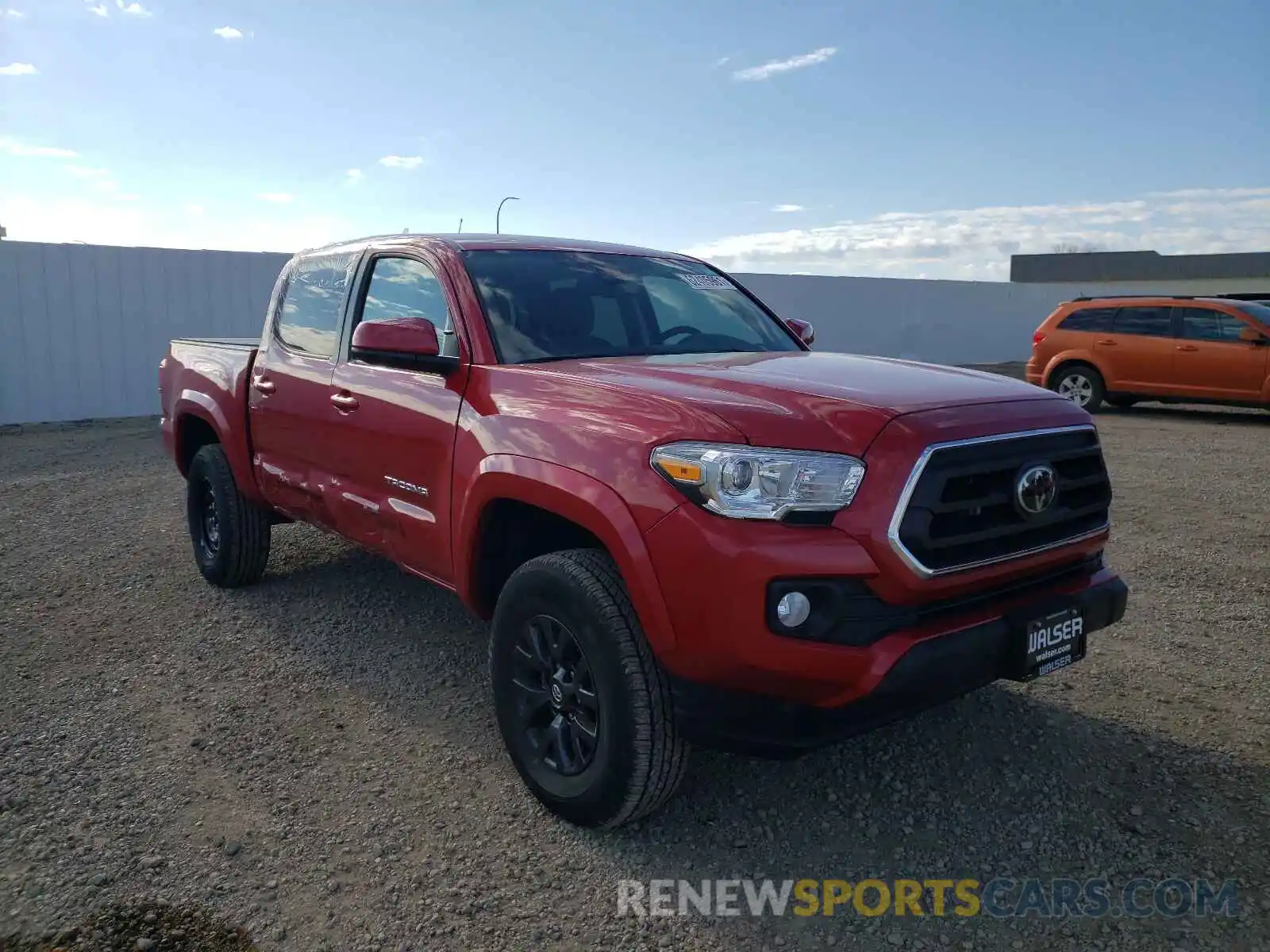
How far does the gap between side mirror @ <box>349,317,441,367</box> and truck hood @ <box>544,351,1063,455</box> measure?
0.44 m

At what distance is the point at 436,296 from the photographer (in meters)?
4.04

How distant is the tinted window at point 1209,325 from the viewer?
1308 centimetres

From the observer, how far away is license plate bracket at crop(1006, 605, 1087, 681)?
2871 mm

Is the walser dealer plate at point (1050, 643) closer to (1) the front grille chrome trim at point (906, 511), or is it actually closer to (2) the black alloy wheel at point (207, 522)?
(1) the front grille chrome trim at point (906, 511)

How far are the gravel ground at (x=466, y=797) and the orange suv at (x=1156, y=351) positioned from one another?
29.5 feet

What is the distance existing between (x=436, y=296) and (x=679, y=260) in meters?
1.29

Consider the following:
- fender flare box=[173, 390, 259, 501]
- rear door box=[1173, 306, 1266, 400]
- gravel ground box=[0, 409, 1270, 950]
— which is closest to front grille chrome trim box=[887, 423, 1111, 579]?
gravel ground box=[0, 409, 1270, 950]

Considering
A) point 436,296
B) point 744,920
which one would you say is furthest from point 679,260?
point 744,920

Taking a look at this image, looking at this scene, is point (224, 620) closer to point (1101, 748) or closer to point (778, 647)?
point (778, 647)

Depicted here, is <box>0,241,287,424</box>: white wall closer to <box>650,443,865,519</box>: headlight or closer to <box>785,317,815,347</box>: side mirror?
<box>785,317,815,347</box>: side mirror

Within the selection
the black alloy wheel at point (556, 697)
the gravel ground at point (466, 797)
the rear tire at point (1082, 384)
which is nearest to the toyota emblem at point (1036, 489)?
the gravel ground at point (466, 797)

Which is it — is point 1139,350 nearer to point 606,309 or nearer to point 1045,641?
point 606,309

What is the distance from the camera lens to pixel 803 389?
302 centimetres

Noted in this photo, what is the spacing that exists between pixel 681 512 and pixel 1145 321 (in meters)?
13.2
